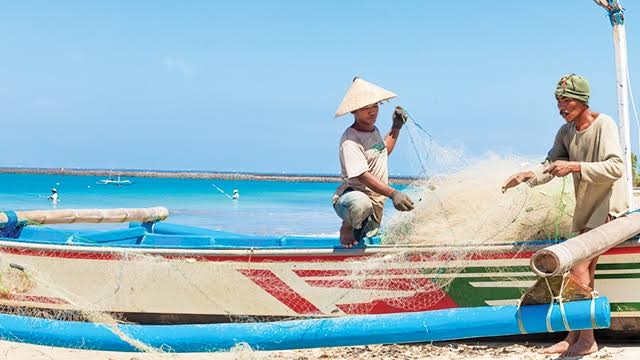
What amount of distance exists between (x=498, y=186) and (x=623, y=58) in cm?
137

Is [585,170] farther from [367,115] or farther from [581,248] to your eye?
[367,115]

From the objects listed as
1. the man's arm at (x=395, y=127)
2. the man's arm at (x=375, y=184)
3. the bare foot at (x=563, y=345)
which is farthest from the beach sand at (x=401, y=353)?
the man's arm at (x=395, y=127)

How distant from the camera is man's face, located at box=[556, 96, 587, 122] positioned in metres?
5.17

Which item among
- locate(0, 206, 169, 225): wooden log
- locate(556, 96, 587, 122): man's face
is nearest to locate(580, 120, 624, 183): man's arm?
locate(556, 96, 587, 122): man's face

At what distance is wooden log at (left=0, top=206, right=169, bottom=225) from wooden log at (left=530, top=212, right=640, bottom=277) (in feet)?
19.2

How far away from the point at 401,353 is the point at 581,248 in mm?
2023

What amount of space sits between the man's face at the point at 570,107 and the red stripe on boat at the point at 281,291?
2419 millimetres

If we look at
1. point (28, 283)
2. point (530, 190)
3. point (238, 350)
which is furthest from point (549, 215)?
point (28, 283)

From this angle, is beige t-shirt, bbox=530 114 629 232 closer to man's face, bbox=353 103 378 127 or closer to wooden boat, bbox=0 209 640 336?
wooden boat, bbox=0 209 640 336

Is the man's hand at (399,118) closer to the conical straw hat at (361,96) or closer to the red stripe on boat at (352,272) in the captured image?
the conical straw hat at (361,96)

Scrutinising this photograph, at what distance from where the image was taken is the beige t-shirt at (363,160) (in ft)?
18.7

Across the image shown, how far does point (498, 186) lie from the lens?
588 cm

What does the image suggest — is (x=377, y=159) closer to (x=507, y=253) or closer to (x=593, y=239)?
(x=507, y=253)

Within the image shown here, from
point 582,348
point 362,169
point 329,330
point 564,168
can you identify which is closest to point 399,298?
point 362,169
